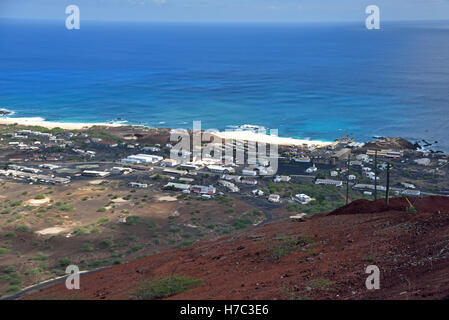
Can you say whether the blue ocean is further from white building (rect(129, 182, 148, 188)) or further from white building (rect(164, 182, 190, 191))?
white building (rect(129, 182, 148, 188))

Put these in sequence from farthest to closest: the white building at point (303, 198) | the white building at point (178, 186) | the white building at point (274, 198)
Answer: the white building at point (178, 186) → the white building at point (303, 198) → the white building at point (274, 198)

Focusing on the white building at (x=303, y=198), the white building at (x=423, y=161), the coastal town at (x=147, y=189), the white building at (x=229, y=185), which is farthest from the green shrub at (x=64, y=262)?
the white building at (x=423, y=161)

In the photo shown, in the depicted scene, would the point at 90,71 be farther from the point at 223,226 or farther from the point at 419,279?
the point at 419,279

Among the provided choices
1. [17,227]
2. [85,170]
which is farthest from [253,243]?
[85,170]

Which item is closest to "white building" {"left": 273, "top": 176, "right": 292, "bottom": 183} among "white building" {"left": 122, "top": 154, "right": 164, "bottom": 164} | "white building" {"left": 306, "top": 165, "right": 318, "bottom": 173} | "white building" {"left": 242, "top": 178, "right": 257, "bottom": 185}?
"white building" {"left": 242, "top": 178, "right": 257, "bottom": 185}

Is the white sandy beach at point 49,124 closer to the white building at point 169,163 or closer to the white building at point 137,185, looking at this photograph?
the white building at point 169,163

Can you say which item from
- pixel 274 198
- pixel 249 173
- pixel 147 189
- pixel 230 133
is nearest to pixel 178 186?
pixel 147 189
